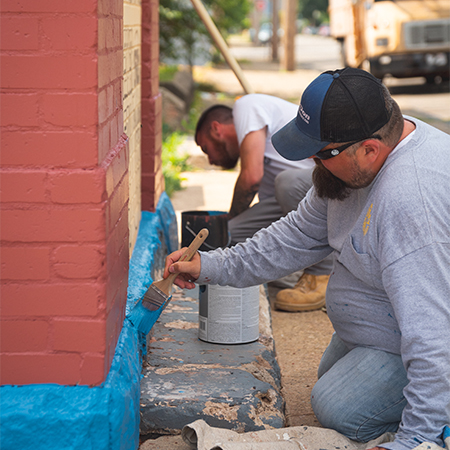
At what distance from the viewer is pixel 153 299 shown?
8.09ft

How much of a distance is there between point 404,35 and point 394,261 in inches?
464

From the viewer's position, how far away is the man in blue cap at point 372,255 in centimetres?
183

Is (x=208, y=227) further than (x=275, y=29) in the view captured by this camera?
No

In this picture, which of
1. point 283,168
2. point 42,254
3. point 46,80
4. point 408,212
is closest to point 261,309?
point 283,168

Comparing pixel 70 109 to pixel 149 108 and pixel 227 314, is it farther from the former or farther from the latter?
pixel 149 108

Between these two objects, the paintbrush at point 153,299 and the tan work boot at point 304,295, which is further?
the tan work boot at point 304,295

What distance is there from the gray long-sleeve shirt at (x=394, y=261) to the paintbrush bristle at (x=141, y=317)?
0.28 metres

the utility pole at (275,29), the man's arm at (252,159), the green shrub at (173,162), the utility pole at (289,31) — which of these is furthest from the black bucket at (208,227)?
the utility pole at (275,29)

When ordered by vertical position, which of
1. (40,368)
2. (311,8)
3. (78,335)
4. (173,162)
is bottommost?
(40,368)

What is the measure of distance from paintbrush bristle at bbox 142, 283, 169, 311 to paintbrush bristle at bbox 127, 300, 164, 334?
31 mm

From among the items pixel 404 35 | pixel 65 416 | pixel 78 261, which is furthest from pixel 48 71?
pixel 404 35

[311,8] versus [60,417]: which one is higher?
[311,8]

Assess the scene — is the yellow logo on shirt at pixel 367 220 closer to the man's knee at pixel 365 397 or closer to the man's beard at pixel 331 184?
the man's beard at pixel 331 184

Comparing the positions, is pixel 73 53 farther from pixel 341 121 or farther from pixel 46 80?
pixel 341 121
